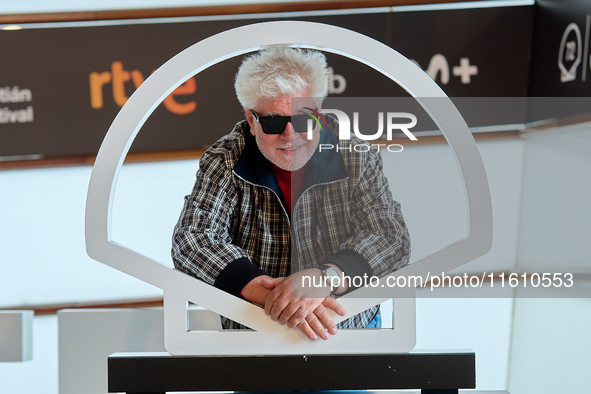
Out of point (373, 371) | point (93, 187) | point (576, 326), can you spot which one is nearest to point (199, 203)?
point (93, 187)

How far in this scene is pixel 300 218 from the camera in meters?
0.95

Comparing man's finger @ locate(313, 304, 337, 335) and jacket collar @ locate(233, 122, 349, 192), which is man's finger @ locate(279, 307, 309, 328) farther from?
jacket collar @ locate(233, 122, 349, 192)

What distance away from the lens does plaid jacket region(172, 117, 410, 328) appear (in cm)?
85

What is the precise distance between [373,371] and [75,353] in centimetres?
110

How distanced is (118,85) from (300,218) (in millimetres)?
1443

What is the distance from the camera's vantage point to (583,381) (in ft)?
6.16

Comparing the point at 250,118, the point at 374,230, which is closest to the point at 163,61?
the point at 250,118

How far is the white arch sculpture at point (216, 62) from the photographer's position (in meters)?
0.78

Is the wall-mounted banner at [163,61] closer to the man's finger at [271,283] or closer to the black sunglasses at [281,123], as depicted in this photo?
the black sunglasses at [281,123]

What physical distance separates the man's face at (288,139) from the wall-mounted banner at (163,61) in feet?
4.10

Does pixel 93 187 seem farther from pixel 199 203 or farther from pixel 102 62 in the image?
pixel 102 62

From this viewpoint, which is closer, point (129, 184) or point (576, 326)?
point (576, 326)

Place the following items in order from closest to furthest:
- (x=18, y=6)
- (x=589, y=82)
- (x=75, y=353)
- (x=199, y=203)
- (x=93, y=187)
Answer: (x=93, y=187) → (x=199, y=203) → (x=75, y=353) → (x=589, y=82) → (x=18, y=6)

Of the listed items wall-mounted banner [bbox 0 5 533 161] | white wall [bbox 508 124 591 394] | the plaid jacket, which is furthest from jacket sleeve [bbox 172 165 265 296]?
white wall [bbox 508 124 591 394]
